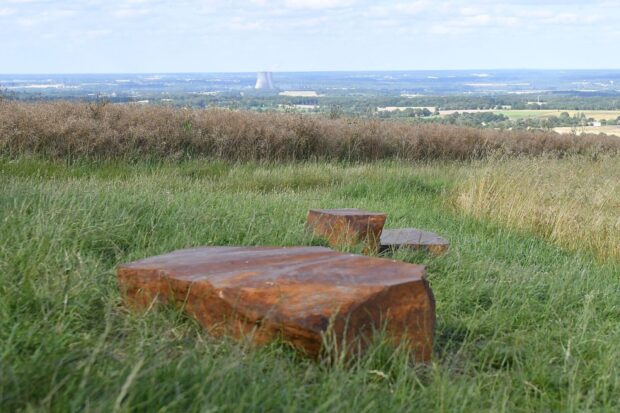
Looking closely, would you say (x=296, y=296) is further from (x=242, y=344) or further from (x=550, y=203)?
(x=550, y=203)

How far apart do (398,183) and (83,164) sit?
4725mm

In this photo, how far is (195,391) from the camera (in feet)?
8.89

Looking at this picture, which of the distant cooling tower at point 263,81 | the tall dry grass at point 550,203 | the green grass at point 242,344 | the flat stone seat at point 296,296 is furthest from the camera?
the distant cooling tower at point 263,81

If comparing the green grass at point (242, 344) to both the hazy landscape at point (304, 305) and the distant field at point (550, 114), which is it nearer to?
A: the hazy landscape at point (304, 305)

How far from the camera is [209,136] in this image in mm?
13180

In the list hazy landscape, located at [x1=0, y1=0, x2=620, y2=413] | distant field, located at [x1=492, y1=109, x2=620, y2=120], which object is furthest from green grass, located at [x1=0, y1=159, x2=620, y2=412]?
distant field, located at [x1=492, y1=109, x2=620, y2=120]

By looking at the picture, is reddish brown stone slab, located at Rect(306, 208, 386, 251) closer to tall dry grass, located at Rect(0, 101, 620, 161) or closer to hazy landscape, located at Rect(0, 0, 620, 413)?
hazy landscape, located at Rect(0, 0, 620, 413)

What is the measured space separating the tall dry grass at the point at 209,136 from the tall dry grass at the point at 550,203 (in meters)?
2.29

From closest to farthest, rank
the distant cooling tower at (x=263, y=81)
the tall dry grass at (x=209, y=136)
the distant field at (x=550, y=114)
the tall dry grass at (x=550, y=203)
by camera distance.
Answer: the tall dry grass at (x=550, y=203) → the tall dry grass at (x=209, y=136) → the distant field at (x=550, y=114) → the distant cooling tower at (x=263, y=81)

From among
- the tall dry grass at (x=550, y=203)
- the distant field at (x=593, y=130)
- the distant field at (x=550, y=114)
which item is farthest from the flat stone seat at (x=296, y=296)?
the distant field at (x=550, y=114)

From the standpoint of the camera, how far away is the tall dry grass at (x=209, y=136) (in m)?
11.5

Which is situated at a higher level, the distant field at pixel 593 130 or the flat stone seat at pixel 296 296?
the flat stone seat at pixel 296 296

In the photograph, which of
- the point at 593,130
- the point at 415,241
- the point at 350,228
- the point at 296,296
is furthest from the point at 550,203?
the point at 593,130

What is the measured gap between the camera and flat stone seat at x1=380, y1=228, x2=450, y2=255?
18.6 ft
